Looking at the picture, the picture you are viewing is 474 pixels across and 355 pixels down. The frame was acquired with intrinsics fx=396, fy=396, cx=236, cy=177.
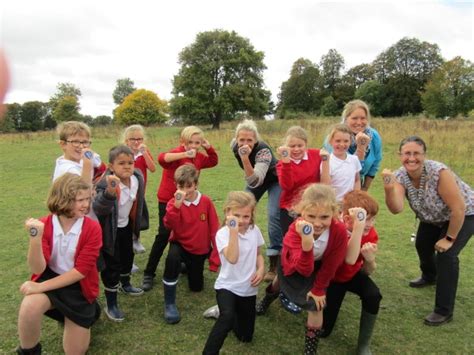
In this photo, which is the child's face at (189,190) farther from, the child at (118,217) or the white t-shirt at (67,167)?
the white t-shirt at (67,167)

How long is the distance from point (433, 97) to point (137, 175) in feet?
169

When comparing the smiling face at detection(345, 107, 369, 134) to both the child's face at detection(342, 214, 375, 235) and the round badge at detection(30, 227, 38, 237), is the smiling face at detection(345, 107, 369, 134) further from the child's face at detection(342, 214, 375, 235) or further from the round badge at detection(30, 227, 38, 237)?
the round badge at detection(30, 227, 38, 237)

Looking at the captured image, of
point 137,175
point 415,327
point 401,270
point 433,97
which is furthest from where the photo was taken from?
point 433,97

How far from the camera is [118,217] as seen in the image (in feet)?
13.2

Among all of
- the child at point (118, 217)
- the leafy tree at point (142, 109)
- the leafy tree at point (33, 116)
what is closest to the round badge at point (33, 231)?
the child at point (118, 217)

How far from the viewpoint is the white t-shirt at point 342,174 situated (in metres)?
4.05

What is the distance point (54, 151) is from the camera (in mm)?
18453

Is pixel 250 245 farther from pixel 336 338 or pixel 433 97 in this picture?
pixel 433 97

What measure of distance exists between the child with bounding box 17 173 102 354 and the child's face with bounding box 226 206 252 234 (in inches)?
44.7

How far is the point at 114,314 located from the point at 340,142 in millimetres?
2798

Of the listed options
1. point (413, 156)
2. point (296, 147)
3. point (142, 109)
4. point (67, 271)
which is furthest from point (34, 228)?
point (142, 109)

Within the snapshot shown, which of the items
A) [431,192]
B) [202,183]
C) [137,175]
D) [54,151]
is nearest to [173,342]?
[137,175]

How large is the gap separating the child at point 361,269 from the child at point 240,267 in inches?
27.4

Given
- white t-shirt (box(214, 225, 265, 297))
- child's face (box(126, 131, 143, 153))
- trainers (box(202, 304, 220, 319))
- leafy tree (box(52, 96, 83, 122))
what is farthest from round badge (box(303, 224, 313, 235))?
leafy tree (box(52, 96, 83, 122))
